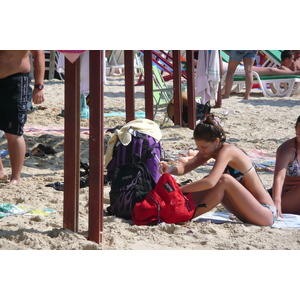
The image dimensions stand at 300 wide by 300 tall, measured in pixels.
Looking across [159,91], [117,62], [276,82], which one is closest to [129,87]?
[159,91]

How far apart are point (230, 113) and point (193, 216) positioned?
5668mm

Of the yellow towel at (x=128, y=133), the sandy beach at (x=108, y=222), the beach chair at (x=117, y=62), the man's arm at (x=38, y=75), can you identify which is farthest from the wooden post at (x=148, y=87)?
the beach chair at (x=117, y=62)

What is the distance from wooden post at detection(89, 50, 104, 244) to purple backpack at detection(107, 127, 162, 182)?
2.96 ft

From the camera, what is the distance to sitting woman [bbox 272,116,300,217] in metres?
4.07

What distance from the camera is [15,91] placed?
4.56 meters

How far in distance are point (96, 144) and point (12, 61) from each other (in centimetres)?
161

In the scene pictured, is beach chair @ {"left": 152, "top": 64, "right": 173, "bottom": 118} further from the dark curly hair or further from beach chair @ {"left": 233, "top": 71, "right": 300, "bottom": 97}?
the dark curly hair


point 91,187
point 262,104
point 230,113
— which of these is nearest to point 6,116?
point 91,187

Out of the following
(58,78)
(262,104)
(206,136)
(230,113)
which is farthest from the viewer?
(58,78)

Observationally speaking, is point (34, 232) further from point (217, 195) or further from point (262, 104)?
point (262, 104)

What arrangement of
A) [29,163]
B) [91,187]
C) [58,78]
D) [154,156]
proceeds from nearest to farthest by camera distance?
[91,187] → [154,156] → [29,163] → [58,78]

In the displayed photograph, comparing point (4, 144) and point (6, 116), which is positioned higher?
point (6, 116)

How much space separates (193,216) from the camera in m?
3.87

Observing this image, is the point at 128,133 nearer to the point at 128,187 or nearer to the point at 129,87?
the point at 128,187
